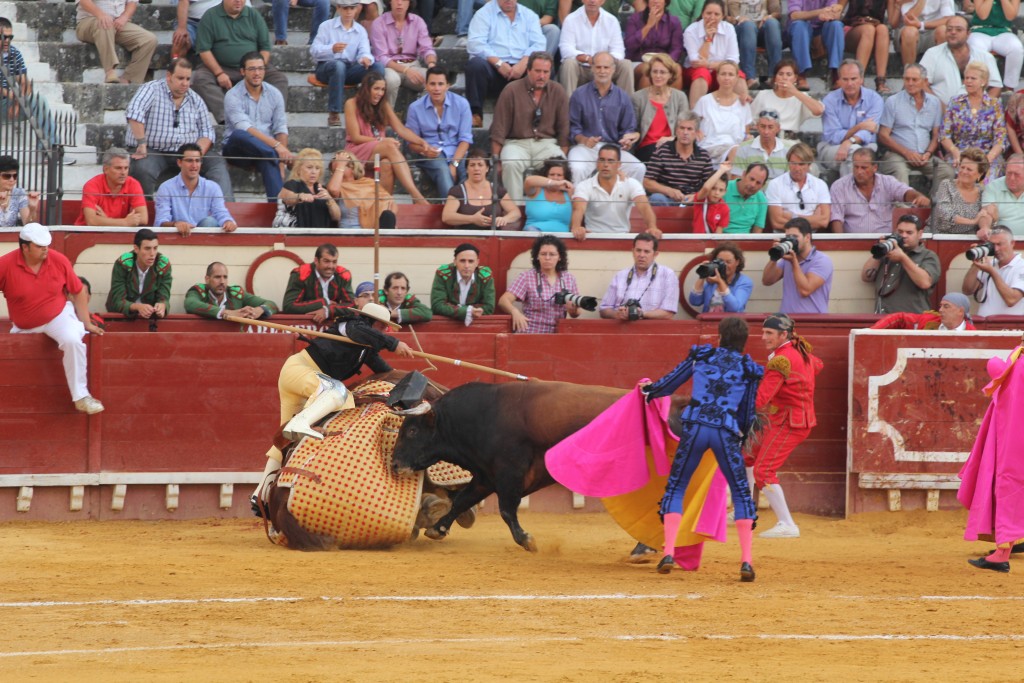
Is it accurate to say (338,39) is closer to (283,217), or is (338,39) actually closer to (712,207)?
(283,217)

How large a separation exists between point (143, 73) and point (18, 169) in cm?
223

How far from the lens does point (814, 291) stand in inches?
465

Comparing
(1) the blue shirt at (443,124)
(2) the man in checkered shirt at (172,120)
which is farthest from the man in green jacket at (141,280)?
(1) the blue shirt at (443,124)

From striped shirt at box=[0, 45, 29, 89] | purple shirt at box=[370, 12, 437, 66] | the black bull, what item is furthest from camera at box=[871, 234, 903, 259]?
striped shirt at box=[0, 45, 29, 89]

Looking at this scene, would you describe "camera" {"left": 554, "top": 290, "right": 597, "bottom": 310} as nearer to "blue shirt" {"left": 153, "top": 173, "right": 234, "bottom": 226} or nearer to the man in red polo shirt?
"blue shirt" {"left": 153, "top": 173, "right": 234, "bottom": 226}

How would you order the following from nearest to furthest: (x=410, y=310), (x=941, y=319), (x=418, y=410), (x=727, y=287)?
(x=418, y=410) < (x=941, y=319) < (x=410, y=310) < (x=727, y=287)

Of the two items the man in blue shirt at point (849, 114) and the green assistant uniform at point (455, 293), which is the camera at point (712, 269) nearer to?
the green assistant uniform at point (455, 293)

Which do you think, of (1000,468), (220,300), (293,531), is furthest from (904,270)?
(293,531)

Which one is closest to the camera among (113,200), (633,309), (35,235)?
(35,235)

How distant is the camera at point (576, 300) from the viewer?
11164 millimetres

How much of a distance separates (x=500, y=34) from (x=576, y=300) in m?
3.35

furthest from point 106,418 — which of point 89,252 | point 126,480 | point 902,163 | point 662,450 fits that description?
point 902,163

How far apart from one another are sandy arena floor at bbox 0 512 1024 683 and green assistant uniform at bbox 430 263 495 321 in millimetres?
2316

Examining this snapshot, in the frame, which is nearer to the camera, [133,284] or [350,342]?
[350,342]
